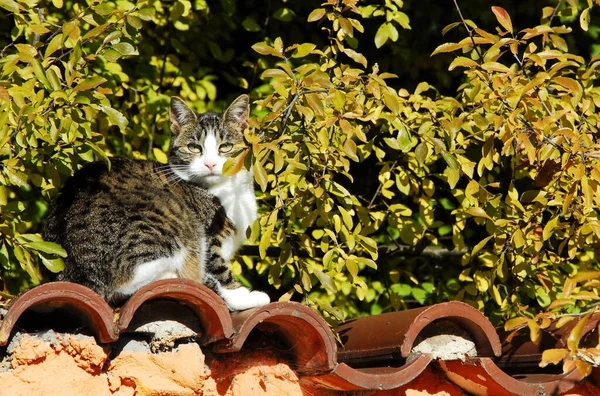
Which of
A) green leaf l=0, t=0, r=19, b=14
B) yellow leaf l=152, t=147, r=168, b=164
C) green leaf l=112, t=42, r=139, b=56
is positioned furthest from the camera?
yellow leaf l=152, t=147, r=168, b=164

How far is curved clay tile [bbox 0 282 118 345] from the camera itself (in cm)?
233

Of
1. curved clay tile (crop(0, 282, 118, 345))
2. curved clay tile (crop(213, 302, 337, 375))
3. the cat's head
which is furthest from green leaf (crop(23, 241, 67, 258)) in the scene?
the cat's head

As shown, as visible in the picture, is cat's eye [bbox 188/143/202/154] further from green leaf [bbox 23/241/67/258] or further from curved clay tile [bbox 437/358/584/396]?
curved clay tile [bbox 437/358/584/396]

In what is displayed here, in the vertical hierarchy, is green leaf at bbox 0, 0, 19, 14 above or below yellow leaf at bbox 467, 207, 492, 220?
above

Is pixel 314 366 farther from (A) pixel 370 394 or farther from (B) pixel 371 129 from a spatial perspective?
(B) pixel 371 129

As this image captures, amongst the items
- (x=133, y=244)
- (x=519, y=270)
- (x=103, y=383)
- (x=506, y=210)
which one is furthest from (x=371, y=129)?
(x=103, y=383)

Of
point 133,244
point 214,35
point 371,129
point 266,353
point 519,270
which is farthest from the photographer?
point 214,35

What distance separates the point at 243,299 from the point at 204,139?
3.08 ft

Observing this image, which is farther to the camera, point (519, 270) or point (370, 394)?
point (519, 270)

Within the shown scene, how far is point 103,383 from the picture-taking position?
101 inches

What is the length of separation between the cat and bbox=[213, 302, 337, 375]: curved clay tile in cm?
63

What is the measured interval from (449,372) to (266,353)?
638 mm

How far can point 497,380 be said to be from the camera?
2.71 meters

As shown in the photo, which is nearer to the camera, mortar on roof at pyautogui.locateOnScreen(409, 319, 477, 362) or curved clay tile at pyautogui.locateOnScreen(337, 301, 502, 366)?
curved clay tile at pyautogui.locateOnScreen(337, 301, 502, 366)
